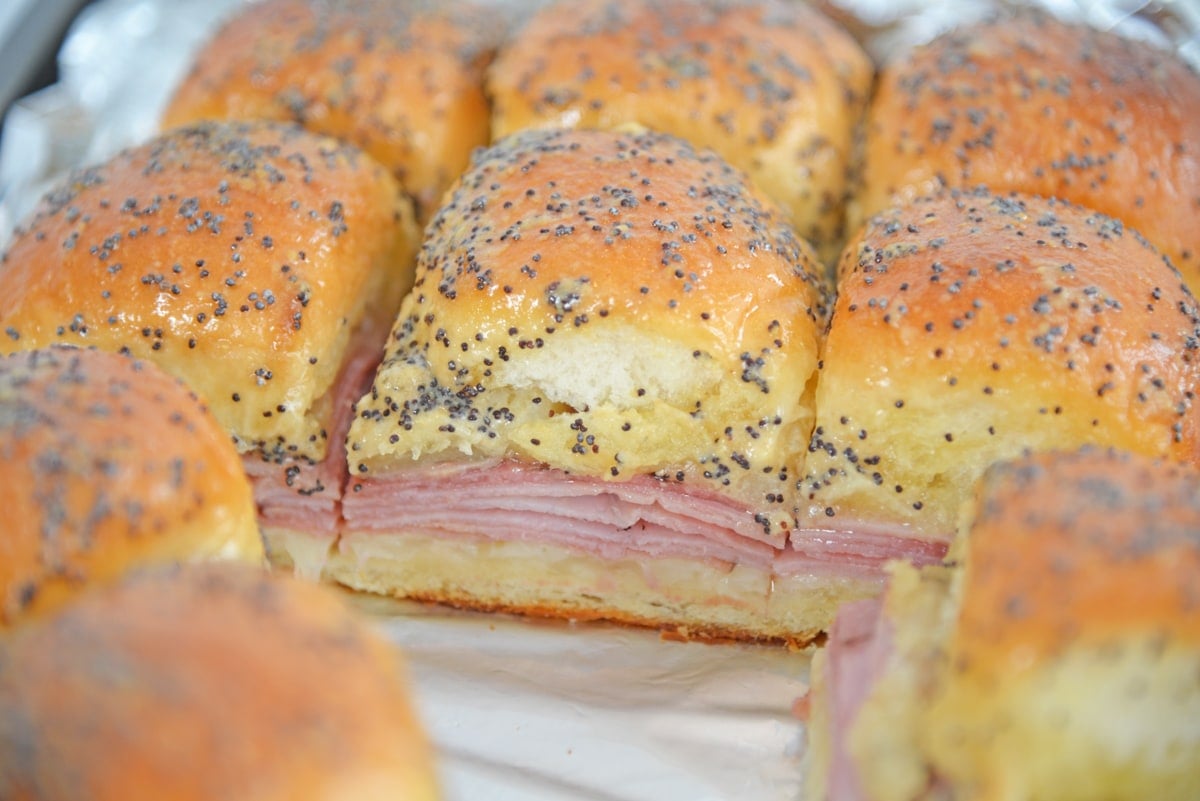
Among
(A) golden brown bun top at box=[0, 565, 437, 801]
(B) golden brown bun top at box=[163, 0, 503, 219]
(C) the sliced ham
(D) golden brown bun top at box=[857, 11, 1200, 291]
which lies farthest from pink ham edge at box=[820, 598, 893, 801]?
(B) golden brown bun top at box=[163, 0, 503, 219]

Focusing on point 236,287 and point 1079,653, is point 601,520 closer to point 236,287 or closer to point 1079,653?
point 236,287

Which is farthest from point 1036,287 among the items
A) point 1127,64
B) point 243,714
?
point 243,714

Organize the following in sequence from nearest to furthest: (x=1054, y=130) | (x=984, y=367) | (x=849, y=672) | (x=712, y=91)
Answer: (x=849, y=672) → (x=984, y=367) → (x=1054, y=130) → (x=712, y=91)

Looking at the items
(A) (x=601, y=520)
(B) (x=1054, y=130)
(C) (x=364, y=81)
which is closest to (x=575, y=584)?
(A) (x=601, y=520)

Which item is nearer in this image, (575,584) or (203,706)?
(203,706)

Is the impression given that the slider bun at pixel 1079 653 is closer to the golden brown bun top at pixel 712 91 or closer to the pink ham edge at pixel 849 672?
the pink ham edge at pixel 849 672

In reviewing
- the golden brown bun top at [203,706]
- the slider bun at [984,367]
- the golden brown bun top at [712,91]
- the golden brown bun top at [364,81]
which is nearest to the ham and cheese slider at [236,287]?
the golden brown bun top at [364,81]
